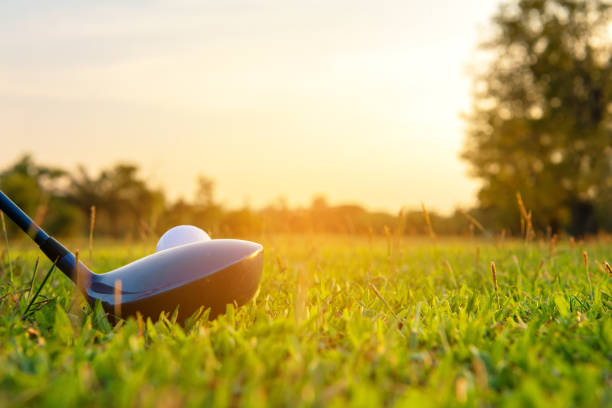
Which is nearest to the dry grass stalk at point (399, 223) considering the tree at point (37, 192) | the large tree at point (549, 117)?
the tree at point (37, 192)

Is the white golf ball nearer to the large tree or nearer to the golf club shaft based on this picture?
the golf club shaft

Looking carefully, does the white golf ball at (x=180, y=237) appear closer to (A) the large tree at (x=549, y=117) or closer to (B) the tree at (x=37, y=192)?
(B) the tree at (x=37, y=192)

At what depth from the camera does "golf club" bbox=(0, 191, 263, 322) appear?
1956 millimetres

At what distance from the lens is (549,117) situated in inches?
716

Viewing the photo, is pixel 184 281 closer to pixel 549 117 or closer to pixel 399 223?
pixel 399 223

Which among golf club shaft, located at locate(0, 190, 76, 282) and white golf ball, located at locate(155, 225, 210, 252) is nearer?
golf club shaft, located at locate(0, 190, 76, 282)

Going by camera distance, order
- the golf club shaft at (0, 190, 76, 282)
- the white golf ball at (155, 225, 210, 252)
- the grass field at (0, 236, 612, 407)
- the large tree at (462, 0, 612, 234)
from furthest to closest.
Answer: the large tree at (462, 0, 612, 234) → the white golf ball at (155, 225, 210, 252) → the golf club shaft at (0, 190, 76, 282) → the grass field at (0, 236, 612, 407)

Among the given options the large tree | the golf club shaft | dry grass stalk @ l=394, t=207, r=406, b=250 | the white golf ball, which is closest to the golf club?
the golf club shaft

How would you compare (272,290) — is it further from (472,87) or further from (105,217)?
(105,217)

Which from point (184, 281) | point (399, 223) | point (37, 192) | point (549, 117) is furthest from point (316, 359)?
point (37, 192)

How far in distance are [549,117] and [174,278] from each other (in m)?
20.1

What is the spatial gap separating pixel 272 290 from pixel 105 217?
3382cm

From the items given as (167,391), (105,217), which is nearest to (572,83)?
(167,391)

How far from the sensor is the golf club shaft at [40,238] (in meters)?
2.07
